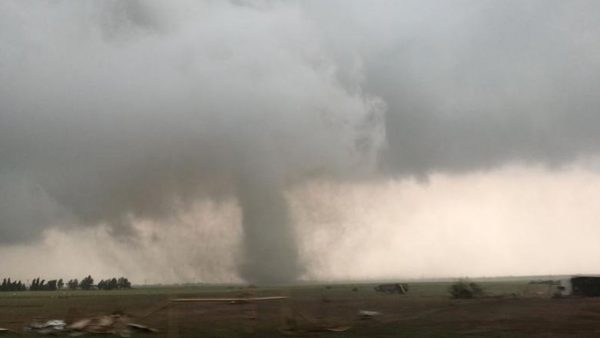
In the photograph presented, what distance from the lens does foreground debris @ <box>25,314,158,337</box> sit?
37.1m

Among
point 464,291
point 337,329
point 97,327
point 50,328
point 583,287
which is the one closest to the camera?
point 337,329

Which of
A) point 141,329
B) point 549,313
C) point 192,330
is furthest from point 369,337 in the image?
point 549,313

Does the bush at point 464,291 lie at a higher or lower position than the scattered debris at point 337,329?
higher

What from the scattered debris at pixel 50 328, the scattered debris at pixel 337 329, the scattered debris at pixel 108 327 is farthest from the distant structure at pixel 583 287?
the scattered debris at pixel 50 328

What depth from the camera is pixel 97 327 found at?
123 feet

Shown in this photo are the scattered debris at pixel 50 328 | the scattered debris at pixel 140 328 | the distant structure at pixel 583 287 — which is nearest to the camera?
the scattered debris at pixel 140 328

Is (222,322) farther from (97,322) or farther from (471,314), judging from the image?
(471,314)

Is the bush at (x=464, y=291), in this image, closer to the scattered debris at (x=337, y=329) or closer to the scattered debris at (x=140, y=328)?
the scattered debris at (x=337, y=329)

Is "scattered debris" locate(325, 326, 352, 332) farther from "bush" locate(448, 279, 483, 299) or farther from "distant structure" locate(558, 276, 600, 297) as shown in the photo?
"distant structure" locate(558, 276, 600, 297)

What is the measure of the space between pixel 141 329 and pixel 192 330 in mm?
3003

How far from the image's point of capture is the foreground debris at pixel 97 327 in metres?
37.1

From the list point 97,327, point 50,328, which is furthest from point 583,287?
point 50,328

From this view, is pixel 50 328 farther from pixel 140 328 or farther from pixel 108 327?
pixel 140 328

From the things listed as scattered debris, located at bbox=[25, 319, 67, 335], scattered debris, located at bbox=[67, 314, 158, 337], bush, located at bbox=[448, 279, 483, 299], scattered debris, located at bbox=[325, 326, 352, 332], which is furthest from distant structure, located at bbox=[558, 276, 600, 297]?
scattered debris, located at bbox=[25, 319, 67, 335]
